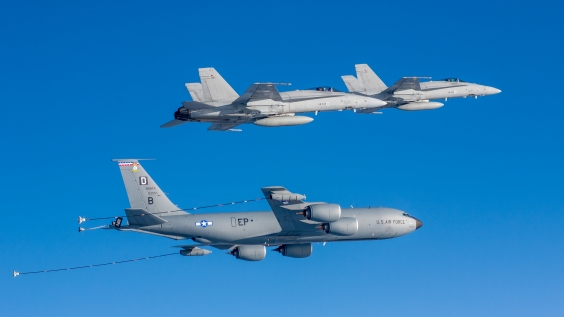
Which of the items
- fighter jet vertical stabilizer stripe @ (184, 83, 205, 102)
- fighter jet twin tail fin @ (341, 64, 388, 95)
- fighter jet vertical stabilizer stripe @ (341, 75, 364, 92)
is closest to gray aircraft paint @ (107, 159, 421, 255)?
fighter jet vertical stabilizer stripe @ (184, 83, 205, 102)

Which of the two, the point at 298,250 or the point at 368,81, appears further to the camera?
the point at 368,81

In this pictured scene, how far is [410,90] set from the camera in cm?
9494

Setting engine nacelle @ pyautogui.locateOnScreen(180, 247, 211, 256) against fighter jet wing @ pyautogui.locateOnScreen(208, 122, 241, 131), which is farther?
engine nacelle @ pyautogui.locateOnScreen(180, 247, 211, 256)

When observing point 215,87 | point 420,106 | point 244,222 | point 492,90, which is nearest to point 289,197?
point 244,222

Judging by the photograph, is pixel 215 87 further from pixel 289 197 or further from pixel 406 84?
pixel 406 84

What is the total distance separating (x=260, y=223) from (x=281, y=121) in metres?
9.15

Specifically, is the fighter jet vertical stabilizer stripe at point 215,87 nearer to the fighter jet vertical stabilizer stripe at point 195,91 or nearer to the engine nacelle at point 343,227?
the fighter jet vertical stabilizer stripe at point 195,91

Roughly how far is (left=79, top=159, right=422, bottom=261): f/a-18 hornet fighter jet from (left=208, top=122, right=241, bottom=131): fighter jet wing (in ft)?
21.8

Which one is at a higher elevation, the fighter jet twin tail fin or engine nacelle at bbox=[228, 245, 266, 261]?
the fighter jet twin tail fin

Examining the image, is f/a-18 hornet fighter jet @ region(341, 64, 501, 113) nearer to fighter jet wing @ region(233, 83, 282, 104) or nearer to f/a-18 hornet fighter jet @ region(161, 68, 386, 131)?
f/a-18 hornet fighter jet @ region(161, 68, 386, 131)

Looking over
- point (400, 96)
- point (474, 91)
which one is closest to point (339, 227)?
point (400, 96)

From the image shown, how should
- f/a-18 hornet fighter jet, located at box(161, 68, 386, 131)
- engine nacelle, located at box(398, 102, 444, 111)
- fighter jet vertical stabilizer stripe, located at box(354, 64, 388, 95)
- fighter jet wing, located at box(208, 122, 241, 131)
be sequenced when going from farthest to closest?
fighter jet vertical stabilizer stripe, located at box(354, 64, 388, 95) → engine nacelle, located at box(398, 102, 444, 111) → fighter jet wing, located at box(208, 122, 241, 131) → f/a-18 hornet fighter jet, located at box(161, 68, 386, 131)

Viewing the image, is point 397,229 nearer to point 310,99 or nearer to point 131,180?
point 310,99

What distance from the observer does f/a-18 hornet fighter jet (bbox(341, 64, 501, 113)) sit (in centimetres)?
9500
